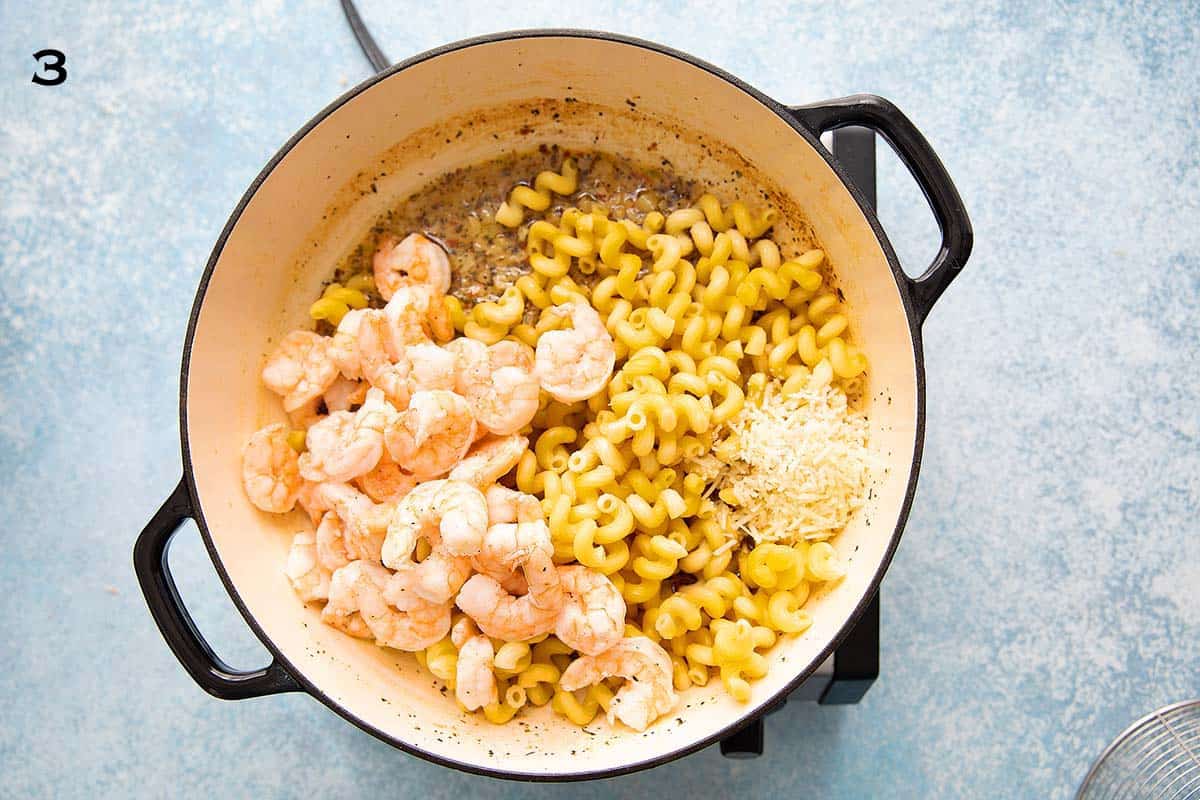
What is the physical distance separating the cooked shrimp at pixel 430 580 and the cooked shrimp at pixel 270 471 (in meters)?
0.23

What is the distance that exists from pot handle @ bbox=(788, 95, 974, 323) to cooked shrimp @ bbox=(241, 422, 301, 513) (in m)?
0.90

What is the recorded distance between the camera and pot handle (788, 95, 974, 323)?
1308 mm

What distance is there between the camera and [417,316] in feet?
4.84

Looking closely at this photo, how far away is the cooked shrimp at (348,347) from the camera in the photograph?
59.2 inches

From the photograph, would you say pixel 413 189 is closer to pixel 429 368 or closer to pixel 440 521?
pixel 429 368

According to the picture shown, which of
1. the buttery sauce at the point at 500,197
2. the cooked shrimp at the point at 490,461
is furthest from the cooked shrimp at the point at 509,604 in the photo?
the buttery sauce at the point at 500,197

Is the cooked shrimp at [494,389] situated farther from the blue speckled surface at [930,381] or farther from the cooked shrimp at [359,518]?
the blue speckled surface at [930,381]

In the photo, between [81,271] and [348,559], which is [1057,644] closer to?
[348,559]

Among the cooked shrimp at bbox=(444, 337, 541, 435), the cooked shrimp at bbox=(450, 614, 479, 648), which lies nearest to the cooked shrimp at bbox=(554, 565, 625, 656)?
the cooked shrimp at bbox=(450, 614, 479, 648)

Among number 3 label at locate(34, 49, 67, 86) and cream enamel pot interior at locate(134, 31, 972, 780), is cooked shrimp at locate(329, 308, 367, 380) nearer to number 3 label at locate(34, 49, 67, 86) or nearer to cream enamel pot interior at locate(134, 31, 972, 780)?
cream enamel pot interior at locate(134, 31, 972, 780)

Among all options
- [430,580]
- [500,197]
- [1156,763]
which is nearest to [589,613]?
[430,580]

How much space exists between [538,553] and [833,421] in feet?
1.57

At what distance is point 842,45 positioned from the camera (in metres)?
1.75

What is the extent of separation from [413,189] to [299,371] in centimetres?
35
